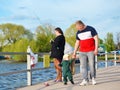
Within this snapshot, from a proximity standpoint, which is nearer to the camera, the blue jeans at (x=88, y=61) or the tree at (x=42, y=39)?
the blue jeans at (x=88, y=61)

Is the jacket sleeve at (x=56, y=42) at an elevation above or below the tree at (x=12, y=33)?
below

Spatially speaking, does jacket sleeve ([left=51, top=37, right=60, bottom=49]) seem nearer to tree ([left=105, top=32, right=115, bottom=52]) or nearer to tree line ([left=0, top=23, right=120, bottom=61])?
tree line ([left=0, top=23, right=120, bottom=61])

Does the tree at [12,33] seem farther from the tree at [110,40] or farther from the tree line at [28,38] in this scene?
the tree at [110,40]

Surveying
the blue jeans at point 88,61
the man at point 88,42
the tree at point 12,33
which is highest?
the tree at point 12,33

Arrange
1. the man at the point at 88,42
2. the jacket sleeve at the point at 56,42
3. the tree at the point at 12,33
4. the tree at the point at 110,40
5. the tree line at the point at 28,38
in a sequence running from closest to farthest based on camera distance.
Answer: the man at the point at 88,42
the jacket sleeve at the point at 56,42
the tree line at the point at 28,38
the tree at the point at 12,33
the tree at the point at 110,40

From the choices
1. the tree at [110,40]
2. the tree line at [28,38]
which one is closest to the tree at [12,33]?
the tree line at [28,38]

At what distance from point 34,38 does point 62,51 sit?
81.6 metres

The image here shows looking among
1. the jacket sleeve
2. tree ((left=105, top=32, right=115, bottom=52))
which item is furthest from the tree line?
the jacket sleeve

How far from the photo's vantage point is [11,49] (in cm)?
8775

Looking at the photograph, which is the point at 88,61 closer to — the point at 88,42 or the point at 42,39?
the point at 88,42

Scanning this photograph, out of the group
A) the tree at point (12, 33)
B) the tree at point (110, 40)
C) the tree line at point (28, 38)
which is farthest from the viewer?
the tree at point (110, 40)

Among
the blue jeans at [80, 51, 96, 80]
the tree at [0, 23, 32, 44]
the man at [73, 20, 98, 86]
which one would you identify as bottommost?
the blue jeans at [80, 51, 96, 80]

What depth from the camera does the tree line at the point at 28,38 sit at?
85938mm

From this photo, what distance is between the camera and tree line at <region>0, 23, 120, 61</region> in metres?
85.9
